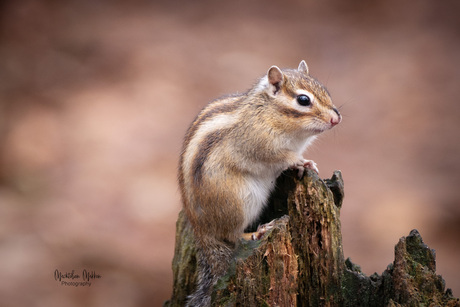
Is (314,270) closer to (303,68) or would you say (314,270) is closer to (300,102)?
(300,102)

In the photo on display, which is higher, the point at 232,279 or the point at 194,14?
the point at 194,14

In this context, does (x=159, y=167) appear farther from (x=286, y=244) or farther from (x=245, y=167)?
(x=286, y=244)

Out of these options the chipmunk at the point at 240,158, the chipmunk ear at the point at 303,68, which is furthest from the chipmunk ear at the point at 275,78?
the chipmunk ear at the point at 303,68

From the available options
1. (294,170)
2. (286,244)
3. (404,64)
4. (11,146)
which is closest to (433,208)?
(404,64)

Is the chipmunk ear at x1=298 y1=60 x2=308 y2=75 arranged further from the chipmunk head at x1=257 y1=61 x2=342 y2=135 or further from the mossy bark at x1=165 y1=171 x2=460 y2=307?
the mossy bark at x1=165 y1=171 x2=460 y2=307

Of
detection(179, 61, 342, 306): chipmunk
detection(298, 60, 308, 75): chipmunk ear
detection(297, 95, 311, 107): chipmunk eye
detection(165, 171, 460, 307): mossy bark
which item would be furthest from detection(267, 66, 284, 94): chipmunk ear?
detection(165, 171, 460, 307): mossy bark

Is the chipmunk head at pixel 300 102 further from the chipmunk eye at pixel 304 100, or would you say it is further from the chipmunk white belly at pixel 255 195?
the chipmunk white belly at pixel 255 195

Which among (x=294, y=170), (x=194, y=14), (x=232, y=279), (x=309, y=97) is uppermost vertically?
(x=194, y=14)
